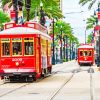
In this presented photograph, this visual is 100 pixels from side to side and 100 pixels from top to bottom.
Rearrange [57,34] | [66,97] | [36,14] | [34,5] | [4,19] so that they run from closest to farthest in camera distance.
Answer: [66,97] < [34,5] < [36,14] < [4,19] < [57,34]

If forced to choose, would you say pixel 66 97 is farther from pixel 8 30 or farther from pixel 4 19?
pixel 4 19

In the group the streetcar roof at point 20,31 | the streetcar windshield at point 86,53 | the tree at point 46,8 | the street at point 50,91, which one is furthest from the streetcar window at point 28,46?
the streetcar windshield at point 86,53

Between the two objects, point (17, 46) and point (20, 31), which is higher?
Result: point (20, 31)

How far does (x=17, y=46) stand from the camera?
34.6 metres

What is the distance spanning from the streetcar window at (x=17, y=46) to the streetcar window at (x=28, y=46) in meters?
0.32

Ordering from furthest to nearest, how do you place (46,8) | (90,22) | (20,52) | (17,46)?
(90,22) → (46,8) → (17,46) → (20,52)

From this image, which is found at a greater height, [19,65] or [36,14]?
[36,14]

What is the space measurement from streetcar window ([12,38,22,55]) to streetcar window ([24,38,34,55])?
32 cm

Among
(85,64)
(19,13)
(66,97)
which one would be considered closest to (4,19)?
(85,64)

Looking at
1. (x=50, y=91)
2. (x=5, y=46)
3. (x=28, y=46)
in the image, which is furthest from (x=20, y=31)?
(x=50, y=91)

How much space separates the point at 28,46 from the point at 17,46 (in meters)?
0.69

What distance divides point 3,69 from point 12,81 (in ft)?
6.77

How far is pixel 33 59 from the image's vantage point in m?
34.2

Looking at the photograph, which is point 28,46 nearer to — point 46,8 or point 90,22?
point 46,8
